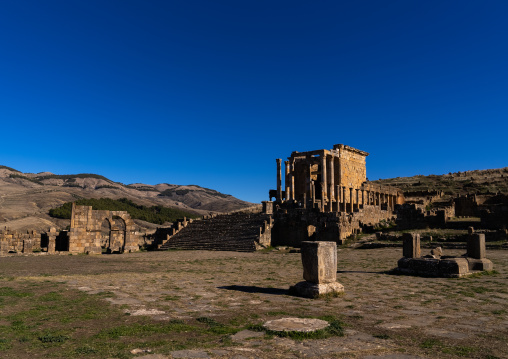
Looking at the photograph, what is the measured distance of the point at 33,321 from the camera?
5.74 m

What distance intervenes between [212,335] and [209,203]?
124m

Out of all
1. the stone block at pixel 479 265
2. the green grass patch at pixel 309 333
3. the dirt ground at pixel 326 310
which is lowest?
the dirt ground at pixel 326 310

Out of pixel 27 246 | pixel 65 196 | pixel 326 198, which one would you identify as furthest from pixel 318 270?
pixel 65 196

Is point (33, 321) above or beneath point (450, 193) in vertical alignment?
beneath

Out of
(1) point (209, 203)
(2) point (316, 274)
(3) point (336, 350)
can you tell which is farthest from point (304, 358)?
(1) point (209, 203)

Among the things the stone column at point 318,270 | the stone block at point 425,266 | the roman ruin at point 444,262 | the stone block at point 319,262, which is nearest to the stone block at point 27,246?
the stone column at point 318,270

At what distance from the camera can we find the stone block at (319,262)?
26.8ft

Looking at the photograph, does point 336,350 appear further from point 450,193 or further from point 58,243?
point 450,193

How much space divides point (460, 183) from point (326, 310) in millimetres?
60103

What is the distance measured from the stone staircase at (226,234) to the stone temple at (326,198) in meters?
1.73

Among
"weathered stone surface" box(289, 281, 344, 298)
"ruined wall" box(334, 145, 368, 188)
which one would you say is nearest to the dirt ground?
"weathered stone surface" box(289, 281, 344, 298)

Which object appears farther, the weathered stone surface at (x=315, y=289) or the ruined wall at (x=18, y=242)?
the ruined wall at (x=18, y=242)

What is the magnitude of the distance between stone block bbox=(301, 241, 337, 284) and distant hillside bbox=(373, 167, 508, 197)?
43.4 metres

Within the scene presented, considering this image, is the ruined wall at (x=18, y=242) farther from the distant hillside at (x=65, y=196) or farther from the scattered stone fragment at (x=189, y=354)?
the scattered stone fragment at (x=189, y=354)
